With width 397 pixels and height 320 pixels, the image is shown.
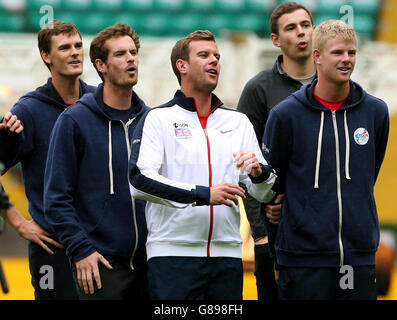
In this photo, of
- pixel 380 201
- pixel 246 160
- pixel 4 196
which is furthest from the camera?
pixel 380 201

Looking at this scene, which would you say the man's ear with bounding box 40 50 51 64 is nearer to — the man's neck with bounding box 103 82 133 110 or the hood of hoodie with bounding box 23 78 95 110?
the hood of hoodie with bounding box 23 78 95 110

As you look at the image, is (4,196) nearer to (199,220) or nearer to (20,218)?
(20,218)

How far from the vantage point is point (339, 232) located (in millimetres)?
3609

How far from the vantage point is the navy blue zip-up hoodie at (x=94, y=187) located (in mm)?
3852

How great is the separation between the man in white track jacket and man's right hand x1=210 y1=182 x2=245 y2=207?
61 millimetres

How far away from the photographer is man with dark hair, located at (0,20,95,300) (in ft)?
14.3

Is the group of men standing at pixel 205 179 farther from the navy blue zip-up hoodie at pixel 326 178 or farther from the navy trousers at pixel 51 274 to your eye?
the navy trousers at pixel 51 274

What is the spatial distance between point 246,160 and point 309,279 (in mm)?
605

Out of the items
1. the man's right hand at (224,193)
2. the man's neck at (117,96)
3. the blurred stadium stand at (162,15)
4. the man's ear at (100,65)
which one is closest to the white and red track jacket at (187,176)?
the man's right hand at (224,193)

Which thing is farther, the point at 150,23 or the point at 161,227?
the point at 150,23

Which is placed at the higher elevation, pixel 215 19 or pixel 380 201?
pixel 215 19

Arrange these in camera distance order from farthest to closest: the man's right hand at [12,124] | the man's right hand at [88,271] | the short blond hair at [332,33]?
the man's right hand at [12,124], the man's right hand at [88,271], the short blond hair at [332,33]
